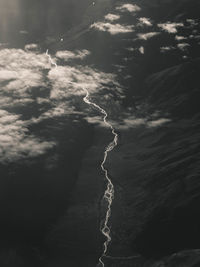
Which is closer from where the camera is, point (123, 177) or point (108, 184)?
point (108, 184)

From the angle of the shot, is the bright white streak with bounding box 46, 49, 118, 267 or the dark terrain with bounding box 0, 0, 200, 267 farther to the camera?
the bright white streak with bounding box 46, 49, 118, 267

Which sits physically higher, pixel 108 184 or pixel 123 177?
pixel 123 177

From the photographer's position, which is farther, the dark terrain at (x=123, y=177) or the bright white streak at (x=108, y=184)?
the bright white streak at (x=108, y=184)

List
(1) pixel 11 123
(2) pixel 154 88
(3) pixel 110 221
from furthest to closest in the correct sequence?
(2) pixel 154 88
(1) pixel 11 123
(3) pixel 110 221

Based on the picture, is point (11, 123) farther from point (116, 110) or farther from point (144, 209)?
point (144, 209)

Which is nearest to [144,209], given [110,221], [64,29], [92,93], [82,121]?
[110,221]

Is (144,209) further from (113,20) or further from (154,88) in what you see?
(113,20)

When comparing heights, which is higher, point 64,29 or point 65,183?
point 64,29

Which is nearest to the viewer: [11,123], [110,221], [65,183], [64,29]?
[110,221]

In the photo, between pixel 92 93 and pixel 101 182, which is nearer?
pixel 101 182

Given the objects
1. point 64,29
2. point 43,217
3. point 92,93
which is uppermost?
point 64,29
